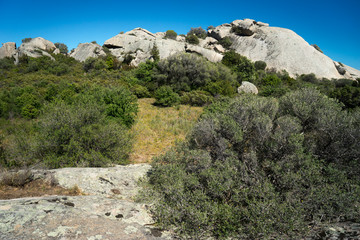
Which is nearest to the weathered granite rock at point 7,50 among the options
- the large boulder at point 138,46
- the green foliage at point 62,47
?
the green foliage at point 62,47

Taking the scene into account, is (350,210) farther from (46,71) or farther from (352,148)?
(46,71)

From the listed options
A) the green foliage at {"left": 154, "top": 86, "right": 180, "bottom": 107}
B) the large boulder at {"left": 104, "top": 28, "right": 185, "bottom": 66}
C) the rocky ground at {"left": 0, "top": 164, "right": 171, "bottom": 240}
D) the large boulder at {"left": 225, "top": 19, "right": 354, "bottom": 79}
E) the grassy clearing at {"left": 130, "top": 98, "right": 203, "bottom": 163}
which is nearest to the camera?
the rocky ground at {"left": 0, "top": 164, "right": 171, "bottom": 240}

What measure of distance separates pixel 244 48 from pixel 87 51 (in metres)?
48.4

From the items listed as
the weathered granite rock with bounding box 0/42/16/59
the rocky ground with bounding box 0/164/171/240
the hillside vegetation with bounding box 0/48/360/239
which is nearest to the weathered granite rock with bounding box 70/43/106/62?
the weathered granite rock with bounding box 0/42/16/59

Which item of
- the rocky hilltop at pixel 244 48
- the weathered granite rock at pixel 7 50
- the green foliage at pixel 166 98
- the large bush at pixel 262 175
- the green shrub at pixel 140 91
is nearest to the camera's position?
the large bush at pixel 262 175

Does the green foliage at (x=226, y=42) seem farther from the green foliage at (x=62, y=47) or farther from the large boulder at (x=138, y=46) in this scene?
the green foliage at (x=62, y=47)

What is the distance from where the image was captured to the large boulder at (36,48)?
167 feet

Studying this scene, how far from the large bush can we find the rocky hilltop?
38822 millimetres

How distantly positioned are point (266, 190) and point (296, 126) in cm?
311

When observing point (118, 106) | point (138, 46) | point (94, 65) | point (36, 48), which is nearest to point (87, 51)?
point (94, 65)

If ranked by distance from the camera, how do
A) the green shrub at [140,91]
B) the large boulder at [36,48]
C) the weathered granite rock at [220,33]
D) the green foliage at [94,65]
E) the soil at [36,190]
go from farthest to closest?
the weathered granite rock at [220,33] < the large boulder at [36,48] < the green foliage at [94,65] < the green shrub at [140,91] < the soil at [36,190]

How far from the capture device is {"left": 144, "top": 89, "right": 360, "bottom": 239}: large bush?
4.11 metres

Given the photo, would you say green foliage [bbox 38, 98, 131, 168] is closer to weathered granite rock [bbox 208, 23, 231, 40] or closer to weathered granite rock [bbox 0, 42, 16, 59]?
weathered granite rock [bbox 208, 23, 231, 40]

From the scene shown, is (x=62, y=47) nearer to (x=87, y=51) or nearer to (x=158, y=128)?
(x=87, y=51)
